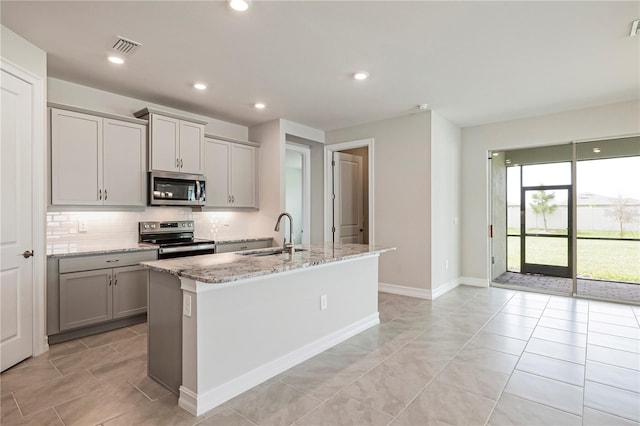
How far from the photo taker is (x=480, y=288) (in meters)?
5.41

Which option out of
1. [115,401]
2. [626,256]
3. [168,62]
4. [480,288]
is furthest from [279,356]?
[626,256]

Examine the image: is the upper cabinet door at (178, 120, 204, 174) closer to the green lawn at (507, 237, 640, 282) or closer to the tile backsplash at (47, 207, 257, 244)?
the tile backsplash at (47, 207, 257, 244)

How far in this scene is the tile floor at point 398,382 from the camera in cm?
202

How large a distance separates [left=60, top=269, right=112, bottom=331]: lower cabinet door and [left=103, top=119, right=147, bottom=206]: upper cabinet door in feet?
2.83

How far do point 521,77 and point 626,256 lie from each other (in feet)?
10.9

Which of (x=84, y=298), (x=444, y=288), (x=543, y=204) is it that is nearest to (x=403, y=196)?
(x=444, y=288)

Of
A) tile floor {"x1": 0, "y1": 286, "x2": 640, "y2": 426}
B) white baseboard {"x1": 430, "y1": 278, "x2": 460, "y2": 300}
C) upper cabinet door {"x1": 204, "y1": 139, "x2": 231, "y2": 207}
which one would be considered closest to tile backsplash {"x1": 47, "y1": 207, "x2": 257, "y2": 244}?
upper cabinet door {"x1": 204, "y1": 139, "x2": 231, "y2": 207}

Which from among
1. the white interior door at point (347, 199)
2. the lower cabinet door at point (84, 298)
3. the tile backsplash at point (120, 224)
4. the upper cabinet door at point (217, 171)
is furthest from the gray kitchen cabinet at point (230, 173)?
the lower cabinet door at point (84, 298)

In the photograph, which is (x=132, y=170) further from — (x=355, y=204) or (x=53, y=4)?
(x=355, y=204)

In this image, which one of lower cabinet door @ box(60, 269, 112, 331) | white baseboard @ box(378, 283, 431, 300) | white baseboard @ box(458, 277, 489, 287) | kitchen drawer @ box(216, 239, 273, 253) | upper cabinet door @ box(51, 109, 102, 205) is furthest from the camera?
white baseboard @ box(458, 277, 489, 287)

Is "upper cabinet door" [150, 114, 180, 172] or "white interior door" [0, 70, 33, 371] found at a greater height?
"upper cabinet door" [150, 114, 180, 172]

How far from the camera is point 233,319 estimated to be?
2.25 metres

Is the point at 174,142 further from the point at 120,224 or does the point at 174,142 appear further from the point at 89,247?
the point at 89,247

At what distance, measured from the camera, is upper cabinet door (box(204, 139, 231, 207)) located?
15.6 ft
